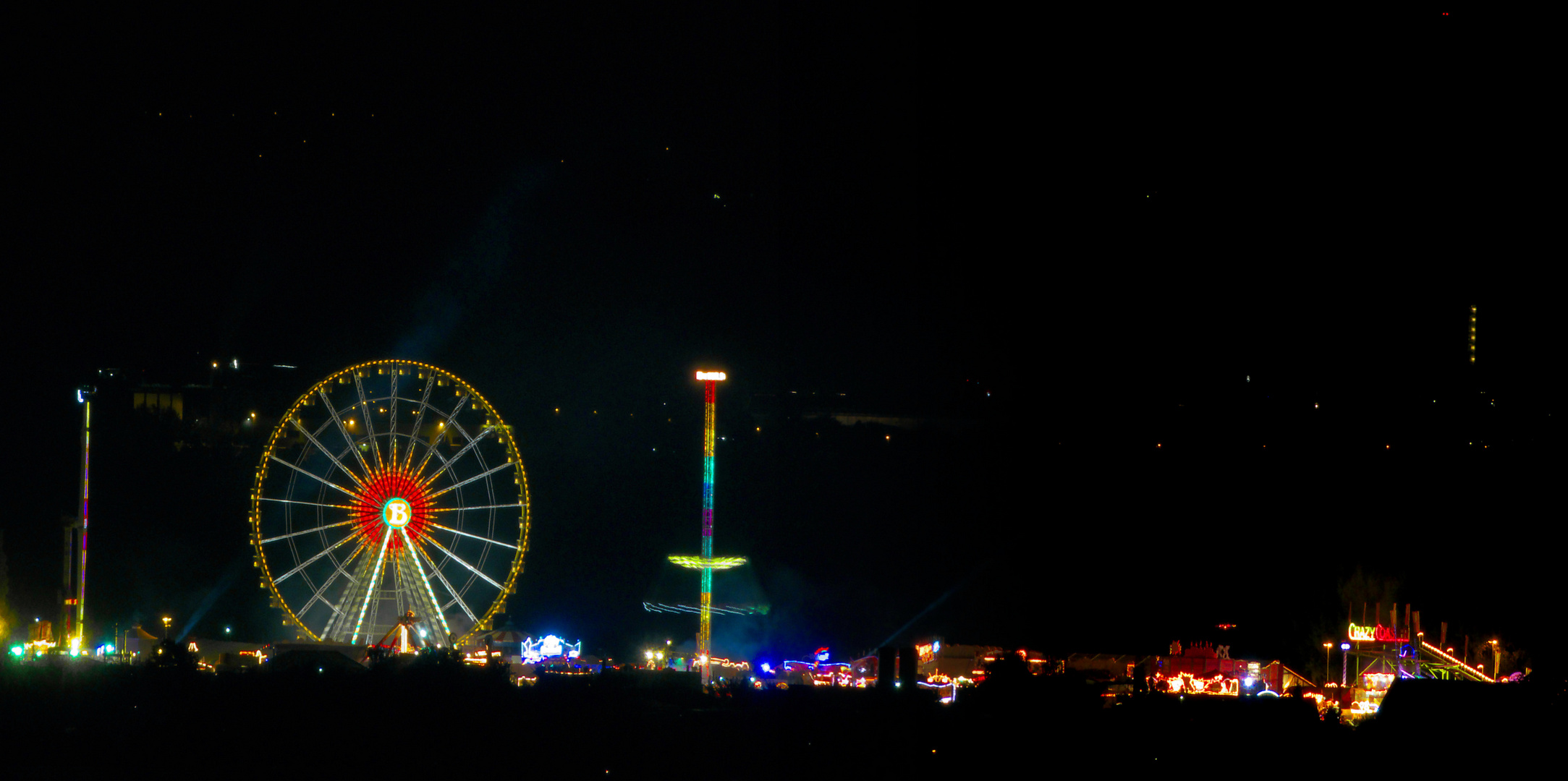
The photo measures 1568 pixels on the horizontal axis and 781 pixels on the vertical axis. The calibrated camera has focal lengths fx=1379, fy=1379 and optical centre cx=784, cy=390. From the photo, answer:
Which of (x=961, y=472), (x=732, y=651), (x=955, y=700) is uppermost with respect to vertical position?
(x=961, y=472)

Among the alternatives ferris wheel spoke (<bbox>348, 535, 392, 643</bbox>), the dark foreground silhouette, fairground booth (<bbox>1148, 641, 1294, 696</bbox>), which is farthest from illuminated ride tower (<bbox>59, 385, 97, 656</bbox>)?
fairground booth (<bbox>1148, 641, 1294, 696</bbox>)

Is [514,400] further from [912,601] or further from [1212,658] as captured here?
[1212,658]

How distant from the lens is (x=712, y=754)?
13.2 m

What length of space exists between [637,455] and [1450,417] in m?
31.4

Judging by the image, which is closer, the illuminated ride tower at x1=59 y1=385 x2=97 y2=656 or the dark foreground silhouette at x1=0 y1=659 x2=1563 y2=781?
the dark foreground silhouette at x1=0 y1=659 x2=1563 y2=781

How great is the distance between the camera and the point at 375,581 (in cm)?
2808

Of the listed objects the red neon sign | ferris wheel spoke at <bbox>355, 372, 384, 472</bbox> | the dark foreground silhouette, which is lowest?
the dark foreground silhouette

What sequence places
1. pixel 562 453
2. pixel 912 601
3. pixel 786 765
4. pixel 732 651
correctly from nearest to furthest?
pixel 786 765, pixel 732 651, pixel 912 601, pixel 562 453

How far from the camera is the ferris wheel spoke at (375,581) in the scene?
2777 cm

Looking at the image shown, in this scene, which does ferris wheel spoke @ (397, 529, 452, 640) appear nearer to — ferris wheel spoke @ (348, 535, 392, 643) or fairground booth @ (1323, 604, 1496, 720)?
ferris wheel spoke @ (348, 535, 392, 643)

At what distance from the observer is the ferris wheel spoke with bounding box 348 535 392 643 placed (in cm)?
2777

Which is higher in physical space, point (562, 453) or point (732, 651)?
point (562, 453)

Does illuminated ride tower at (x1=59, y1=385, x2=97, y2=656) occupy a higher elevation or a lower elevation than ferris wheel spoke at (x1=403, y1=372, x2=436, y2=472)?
lower

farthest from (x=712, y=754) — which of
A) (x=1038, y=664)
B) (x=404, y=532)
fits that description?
(x=404, y=532)
